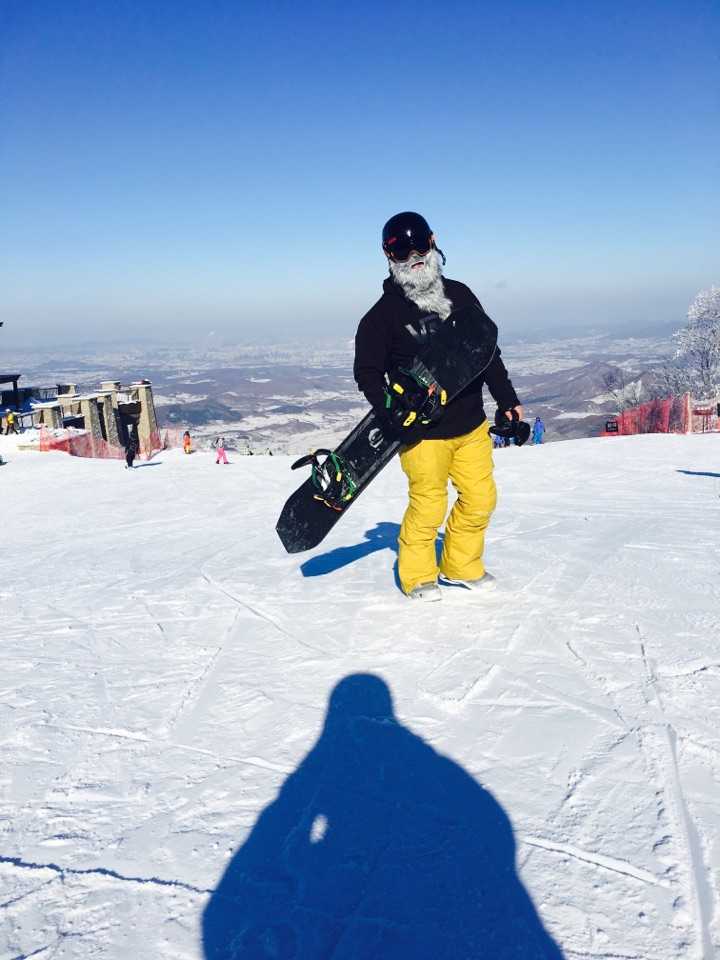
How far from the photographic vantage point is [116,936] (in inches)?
64.4

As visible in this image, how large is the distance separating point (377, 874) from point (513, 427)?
2891 mm

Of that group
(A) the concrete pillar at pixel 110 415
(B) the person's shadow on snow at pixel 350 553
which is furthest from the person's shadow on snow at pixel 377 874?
(A) the concrete pillar at pixel 110 415

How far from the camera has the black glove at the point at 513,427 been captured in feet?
13.3

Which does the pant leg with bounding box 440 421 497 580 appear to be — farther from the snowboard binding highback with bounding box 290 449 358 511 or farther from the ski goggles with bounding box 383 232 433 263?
the ski goggles with bounding box 383 232 433 263

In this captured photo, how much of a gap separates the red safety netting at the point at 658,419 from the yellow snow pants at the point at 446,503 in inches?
679

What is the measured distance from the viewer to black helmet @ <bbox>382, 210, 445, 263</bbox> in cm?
365

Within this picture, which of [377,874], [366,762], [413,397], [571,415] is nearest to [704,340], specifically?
[571,415]

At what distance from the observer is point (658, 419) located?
827 inches

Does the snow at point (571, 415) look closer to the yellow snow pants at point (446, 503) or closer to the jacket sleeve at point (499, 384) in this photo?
the jacket sleeve at point (499, 384)

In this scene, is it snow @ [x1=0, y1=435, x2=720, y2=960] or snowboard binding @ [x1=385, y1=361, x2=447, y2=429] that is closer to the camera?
snow @ [x1=0, y1=435, x2=720, y2=960]

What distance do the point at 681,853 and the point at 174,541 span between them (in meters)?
5.45

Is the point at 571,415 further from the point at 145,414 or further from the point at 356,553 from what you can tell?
the point at 356,553

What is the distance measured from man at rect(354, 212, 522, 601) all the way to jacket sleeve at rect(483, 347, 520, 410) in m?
0.01

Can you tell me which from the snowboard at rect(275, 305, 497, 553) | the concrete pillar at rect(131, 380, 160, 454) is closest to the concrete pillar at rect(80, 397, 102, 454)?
the concrete pillar at rect(131, 380, 160, 454)
